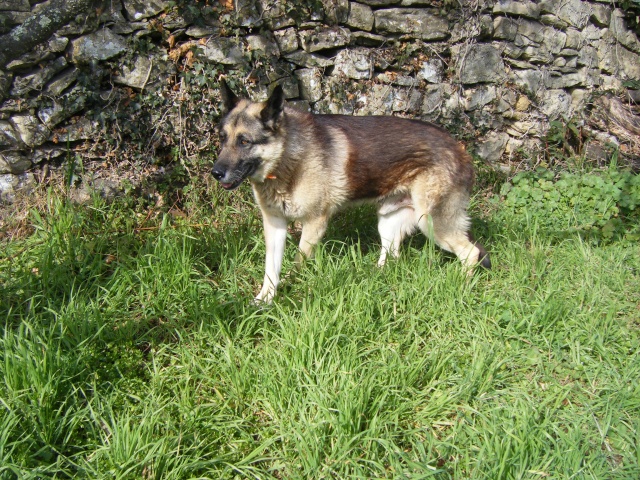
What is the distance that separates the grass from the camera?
245 centimetres

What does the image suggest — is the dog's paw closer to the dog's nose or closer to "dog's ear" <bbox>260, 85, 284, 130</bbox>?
the dog's nose

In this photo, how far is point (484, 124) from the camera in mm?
6566

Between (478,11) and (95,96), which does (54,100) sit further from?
(478,11)

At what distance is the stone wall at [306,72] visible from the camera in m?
4.87

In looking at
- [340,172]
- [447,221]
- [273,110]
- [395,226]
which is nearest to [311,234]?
[340,172]

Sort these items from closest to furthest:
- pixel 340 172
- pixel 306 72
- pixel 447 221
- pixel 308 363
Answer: pixel 308 363, pixel 340 172, pixel 447 221, pixel 306 72

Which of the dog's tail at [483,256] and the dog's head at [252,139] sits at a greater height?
the dog's head at [252,139]

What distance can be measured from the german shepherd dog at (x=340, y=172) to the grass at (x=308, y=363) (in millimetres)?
346

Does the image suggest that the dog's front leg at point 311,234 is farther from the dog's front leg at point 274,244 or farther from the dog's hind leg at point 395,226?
the dog's hind leg at point 395,226

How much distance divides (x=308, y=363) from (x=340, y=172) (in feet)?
5.95

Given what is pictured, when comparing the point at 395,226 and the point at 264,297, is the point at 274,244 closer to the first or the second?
the point at 264,297

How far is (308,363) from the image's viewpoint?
292 centimetres

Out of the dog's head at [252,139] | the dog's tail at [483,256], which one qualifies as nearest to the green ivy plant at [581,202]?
A: the dog's tail at [483,256]

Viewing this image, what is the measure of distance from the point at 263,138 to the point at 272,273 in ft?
3.50
